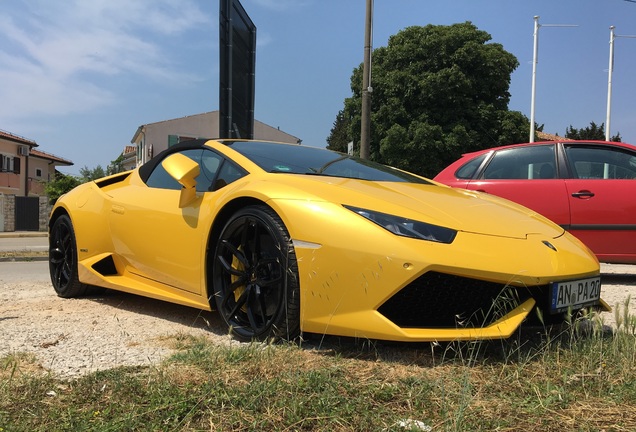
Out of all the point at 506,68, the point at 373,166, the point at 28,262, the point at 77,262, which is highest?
the point at 506,68

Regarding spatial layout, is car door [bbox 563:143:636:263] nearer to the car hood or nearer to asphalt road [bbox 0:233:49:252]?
the car hood

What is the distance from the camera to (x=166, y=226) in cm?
315

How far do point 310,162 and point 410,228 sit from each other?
3.87ft

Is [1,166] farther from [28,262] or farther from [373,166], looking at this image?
[373,166]

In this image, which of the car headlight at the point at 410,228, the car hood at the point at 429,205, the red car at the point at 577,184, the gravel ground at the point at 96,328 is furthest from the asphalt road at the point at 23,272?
the red car at the point at 577,184

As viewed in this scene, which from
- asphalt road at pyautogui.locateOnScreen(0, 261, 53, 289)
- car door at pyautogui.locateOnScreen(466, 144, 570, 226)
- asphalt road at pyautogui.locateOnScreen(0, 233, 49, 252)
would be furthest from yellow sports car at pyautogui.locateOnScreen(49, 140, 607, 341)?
asphalt road at pyautogui.locateOnScreen(0, 233, 49, 252)

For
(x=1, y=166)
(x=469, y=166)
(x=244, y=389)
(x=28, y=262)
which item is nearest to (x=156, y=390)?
(x=244, y=389)

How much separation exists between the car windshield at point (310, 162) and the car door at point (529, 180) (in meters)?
2.05

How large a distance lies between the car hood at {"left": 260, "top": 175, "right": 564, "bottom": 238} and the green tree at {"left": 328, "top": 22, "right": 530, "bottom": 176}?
20657mm

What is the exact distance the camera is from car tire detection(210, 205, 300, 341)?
7.87ft

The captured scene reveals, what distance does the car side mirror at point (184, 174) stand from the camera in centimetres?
297

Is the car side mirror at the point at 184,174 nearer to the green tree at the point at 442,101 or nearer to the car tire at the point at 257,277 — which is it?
the car tire at the point at 257,277

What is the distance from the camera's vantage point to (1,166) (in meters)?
31.6

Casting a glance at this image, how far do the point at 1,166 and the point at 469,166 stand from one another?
33.6 m
